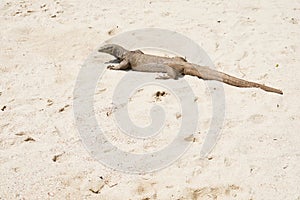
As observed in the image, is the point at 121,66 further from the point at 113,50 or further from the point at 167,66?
the point at 167,66

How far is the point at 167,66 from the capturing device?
4414 mm

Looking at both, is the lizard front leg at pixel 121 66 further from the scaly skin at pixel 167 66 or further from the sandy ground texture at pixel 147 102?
the sandy ground texture at pixel 147 102

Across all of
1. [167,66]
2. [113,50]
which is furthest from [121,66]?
[167,66]

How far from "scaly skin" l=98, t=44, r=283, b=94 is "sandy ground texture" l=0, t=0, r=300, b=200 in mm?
94

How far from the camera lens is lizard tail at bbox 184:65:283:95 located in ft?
12.8

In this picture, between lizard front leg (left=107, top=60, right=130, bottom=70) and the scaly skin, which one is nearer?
the scaly skin

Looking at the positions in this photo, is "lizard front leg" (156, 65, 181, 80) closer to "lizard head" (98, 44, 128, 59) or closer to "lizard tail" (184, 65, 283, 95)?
"lizard tail" (184, 65, 283, 95)

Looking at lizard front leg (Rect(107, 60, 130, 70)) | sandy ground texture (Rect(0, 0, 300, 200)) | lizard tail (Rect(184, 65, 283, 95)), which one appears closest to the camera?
sandy ground texture (Rect(0, 0, 300, 200))

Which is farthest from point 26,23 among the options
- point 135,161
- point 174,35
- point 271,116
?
point 271,116

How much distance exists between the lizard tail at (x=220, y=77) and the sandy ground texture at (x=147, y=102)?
7 cm

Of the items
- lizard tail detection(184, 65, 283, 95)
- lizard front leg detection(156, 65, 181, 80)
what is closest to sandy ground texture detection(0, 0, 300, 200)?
lizard tail detection(184, 65, 283, 95)

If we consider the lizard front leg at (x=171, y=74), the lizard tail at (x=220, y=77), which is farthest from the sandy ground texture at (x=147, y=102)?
the lizard front leg at (x=171, y=74)

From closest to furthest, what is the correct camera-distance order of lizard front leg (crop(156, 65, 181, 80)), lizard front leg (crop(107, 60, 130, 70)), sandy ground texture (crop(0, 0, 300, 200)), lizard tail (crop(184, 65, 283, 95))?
sandy ground texture (crop(0, 0, 300, 200))
lizard tail (crop(184, 65, 283, 95))
lizard front leg (crop(156, 65, 181, 80))
lizard front leg (crop(107, 60, 130, 70))

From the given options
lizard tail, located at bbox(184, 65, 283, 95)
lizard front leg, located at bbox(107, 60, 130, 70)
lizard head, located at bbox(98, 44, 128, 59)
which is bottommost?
lizard front leg, located at bbox(107, 60, 130, 70)
